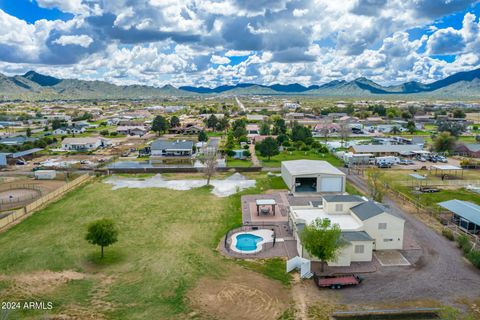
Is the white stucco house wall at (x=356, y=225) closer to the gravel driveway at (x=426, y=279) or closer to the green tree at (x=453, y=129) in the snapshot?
the gravel driveway at (x=426, y=279)

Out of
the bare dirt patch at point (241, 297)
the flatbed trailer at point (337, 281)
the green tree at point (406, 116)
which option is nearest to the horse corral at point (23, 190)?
the bare dirt patch at point (241, 297)

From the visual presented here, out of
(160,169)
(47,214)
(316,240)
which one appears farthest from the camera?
(160,169)

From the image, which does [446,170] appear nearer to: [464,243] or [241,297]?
[464,243]

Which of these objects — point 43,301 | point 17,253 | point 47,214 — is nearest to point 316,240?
point 43,301

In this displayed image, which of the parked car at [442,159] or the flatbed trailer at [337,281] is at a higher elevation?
the parked car at [442,159]

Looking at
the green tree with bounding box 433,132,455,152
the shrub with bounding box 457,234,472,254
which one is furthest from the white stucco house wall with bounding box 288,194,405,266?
the green tree with bounding box 433,132,455,152

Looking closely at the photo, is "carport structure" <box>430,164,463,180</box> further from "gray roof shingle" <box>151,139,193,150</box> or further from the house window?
"gray roof shingle" <box>151,139,193,150</box>

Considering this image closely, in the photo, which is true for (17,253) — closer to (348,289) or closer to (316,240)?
(316,240)
